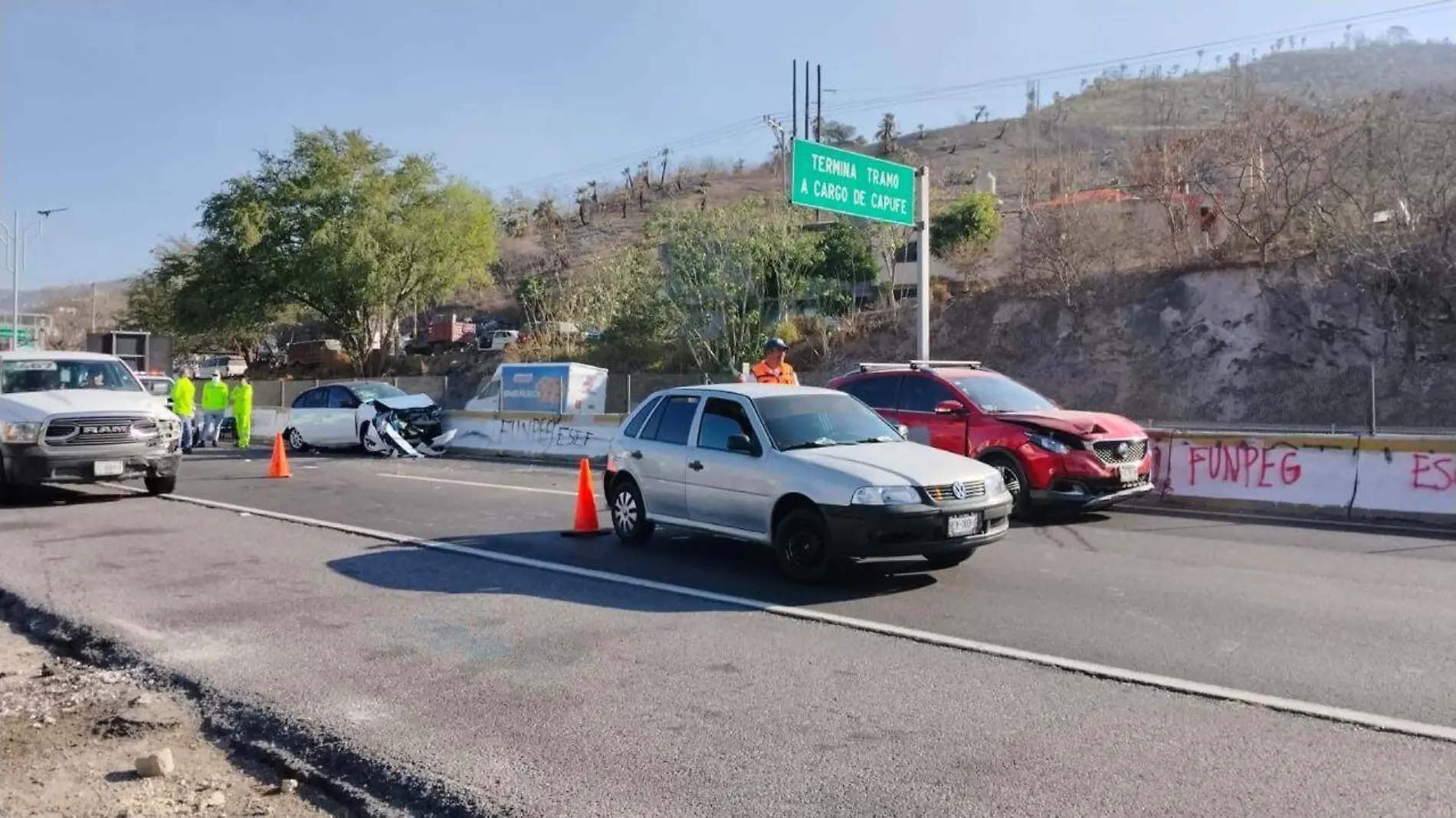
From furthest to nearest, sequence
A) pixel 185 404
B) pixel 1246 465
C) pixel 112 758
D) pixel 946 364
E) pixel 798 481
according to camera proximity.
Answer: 1. pixel 185 404
2. pixel 946 364
3. pixel 1246 465
4. pixel 798 481
5. pixel 112 758

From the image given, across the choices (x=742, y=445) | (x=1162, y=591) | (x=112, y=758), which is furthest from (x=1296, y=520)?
(x=112, y=758)

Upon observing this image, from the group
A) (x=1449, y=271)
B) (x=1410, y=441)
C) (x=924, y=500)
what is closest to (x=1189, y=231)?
(x=1449, y=271)

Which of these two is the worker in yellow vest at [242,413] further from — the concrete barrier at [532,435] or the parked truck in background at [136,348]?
the parked truck in background at [136,348]

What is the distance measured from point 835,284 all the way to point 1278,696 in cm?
3301

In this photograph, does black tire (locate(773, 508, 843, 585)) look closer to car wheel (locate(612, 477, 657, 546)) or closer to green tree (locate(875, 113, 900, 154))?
car wheel (locate(612, 477, 657, 546))

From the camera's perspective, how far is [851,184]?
1864 centimetres

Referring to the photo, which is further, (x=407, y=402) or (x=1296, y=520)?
(x=407, y=402)

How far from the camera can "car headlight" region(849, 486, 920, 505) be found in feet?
26.3

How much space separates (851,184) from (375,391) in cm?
1198

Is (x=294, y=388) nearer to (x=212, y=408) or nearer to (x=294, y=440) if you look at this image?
(x=212, y=408)

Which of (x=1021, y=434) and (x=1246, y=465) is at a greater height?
(x=1021, y=434)

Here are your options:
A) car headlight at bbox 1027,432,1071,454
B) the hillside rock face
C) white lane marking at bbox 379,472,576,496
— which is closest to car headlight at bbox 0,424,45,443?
white lane marking at bbox 379,472,576,496

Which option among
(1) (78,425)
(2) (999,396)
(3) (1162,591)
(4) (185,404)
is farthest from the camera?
(4) (185,404)

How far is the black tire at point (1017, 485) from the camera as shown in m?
12.0
